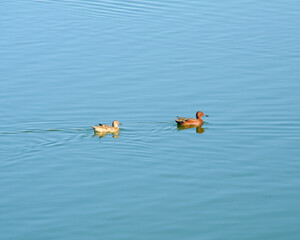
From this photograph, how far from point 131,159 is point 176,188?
6.22ft

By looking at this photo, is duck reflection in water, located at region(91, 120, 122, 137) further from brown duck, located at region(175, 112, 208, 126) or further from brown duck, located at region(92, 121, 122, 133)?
brown duck, located at region(175, 112, 208, 126)

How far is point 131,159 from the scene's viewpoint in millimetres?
15023

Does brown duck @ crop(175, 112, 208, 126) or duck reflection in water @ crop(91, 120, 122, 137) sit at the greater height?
brown duck @ crop(175, 112, 208, 126)

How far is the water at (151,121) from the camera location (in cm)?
1228

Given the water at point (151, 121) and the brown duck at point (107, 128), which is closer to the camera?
the water at point (151, 121)

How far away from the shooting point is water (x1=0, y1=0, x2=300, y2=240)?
484 inches

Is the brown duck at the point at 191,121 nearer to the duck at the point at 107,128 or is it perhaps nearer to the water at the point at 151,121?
the water at the point at 151,121

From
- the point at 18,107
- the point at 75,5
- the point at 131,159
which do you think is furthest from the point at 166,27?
the point at 131,159

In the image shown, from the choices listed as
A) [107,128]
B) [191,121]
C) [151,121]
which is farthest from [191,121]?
[107,128]

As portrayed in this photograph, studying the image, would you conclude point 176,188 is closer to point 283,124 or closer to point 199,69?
point 283,124

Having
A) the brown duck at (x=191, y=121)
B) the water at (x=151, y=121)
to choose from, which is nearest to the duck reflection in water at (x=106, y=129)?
the water at (x=151, y=121)

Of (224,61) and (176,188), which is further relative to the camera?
(224,61)

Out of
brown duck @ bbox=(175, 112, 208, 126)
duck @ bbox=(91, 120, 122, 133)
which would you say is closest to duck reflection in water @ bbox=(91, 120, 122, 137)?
duck @ bbox=(91, 120, 122, 133)

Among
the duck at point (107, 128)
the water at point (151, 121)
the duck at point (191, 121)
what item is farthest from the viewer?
the duck at point (191, 121)
